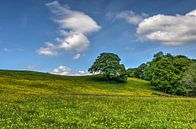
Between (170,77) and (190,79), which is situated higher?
(170,77)

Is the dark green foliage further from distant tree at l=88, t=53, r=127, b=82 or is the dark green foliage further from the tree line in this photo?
distant tree at l=88, t=53, r=127, b=82

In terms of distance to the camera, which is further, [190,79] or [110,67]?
[110,67]

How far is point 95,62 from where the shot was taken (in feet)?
430

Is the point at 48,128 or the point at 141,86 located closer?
the point at 48,128

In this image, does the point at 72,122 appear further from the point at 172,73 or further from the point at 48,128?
the point at 172,73

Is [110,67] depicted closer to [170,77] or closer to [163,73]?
[163,73]

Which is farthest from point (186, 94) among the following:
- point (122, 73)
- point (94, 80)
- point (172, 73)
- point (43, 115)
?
point (43, 115)

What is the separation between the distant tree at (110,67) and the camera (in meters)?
126

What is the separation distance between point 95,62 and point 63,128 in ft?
361

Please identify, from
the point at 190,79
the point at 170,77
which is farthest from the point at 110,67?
the point at 190,79

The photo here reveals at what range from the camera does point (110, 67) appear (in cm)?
12700

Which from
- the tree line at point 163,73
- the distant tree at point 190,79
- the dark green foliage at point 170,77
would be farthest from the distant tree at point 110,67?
→ the distant tree at point 190,79

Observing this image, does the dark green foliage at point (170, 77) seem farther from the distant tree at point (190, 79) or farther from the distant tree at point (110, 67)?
the distant tree at point (110, 67)

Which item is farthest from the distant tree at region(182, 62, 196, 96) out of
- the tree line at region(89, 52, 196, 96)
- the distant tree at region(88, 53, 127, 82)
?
the distant tree at region(88, 53, 127, 82)
